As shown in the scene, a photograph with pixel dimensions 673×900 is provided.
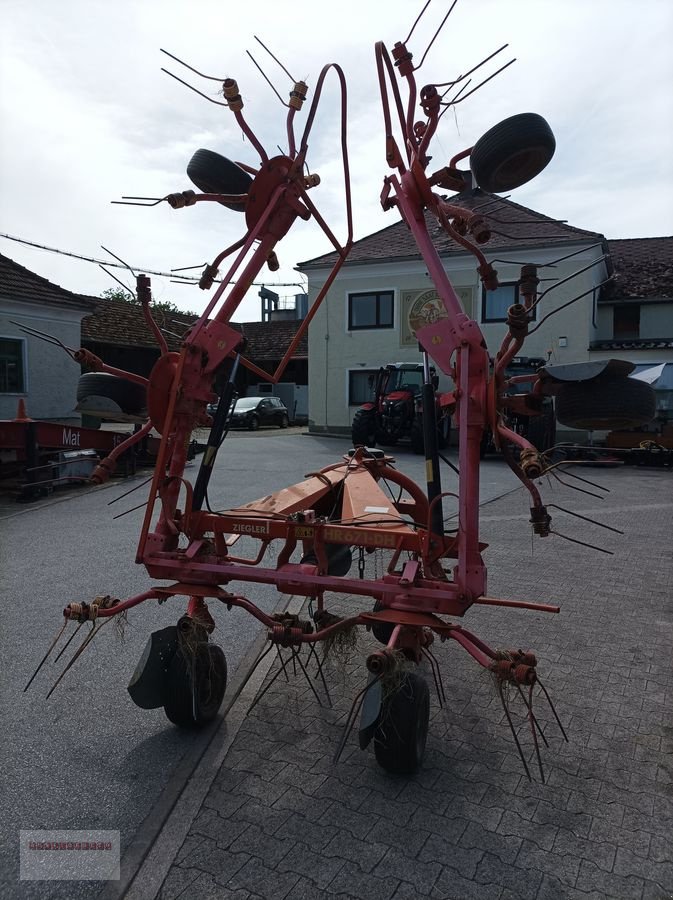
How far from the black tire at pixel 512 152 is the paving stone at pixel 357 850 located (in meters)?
2.61

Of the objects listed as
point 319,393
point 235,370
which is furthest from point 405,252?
point 235,370

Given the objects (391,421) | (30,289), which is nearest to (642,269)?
(391,421)

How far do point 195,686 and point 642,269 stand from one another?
2282 cm

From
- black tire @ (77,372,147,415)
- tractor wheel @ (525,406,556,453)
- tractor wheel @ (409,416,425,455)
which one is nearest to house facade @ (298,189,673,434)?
tractor wheel @ (409,416,425,455)

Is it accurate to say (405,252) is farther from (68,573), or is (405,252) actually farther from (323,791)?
(323,791)

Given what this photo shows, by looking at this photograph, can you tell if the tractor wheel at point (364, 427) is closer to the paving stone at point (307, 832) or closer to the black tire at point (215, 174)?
the black tire at point (215, 174)

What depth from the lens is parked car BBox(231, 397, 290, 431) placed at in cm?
2503

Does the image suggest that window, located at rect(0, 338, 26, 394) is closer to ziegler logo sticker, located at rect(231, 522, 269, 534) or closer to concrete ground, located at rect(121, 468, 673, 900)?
concrete ground, located at rect(121, 468, 673, 900)

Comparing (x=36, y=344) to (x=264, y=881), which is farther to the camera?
(x=36, y=344)

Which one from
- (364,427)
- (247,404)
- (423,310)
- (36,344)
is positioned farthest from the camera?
(247,404)

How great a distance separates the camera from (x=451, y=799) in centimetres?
281

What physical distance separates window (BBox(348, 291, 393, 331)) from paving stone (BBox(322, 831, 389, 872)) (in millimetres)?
19328

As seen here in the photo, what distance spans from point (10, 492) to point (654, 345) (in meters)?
15.9

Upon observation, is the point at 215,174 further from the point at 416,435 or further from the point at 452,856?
the point at 416,435
